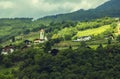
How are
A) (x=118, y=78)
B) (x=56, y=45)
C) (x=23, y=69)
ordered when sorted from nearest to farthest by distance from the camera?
1. (x=118, y=78)
2. (x=23, y=69)
3. (x=56, y=45)

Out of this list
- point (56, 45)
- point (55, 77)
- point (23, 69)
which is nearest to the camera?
point (55, 77)

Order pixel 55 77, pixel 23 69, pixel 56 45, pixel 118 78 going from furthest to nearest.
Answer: pixel 56 45
pixel 23 69
pixel 55 77
pixel 118 78

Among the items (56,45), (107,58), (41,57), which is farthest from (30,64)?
(56,45)

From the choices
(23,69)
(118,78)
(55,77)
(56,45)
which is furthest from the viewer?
(56,45)

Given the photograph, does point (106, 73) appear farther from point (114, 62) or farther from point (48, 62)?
point (48, 62)

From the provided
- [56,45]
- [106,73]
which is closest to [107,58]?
[106,73]

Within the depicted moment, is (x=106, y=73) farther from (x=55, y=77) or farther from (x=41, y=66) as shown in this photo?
(x=41, y=66)

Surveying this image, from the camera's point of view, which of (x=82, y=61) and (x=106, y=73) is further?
(x=82, y=61)

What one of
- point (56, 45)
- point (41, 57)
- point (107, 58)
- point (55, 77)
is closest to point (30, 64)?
point (41, 57)

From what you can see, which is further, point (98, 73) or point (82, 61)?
point (82, 61)

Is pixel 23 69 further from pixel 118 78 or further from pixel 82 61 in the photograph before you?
pixel 118 78
